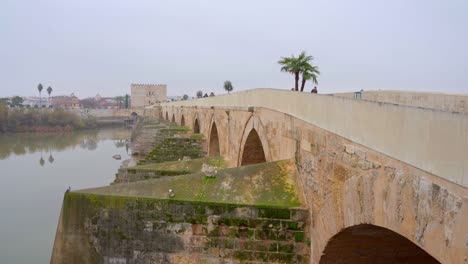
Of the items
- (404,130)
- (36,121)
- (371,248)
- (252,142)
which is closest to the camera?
(404,130)

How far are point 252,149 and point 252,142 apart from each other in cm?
20

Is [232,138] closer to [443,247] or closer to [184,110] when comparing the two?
[443,247]

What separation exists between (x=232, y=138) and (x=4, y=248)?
6.59m

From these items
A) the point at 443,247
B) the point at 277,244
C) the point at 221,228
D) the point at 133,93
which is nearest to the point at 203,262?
the point at 221,228

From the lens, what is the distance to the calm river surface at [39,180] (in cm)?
1101

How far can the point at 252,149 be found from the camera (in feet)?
24.6

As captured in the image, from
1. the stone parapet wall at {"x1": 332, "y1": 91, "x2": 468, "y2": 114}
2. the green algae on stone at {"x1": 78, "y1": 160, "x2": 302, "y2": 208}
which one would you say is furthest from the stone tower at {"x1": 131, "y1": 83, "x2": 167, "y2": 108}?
the green algae on stone at {"x1": 78, "y1": 160, "x2": 302, "y2": 208}

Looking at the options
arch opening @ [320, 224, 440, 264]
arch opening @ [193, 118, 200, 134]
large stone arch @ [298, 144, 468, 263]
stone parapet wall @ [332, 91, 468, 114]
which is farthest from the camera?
arch opening @ [193, 118, 200, 134]

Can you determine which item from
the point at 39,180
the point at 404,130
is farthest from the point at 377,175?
the point at 39,180

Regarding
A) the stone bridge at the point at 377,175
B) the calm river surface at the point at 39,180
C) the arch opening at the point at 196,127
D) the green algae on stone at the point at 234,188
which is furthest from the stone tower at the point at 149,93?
the green algae on stone at the point at 234,188

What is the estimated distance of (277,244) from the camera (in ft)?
12.7

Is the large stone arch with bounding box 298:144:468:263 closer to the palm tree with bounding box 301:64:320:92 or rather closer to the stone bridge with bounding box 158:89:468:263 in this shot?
the stone bridge with bounding box 158:89:468:263

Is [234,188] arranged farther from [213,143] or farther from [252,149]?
[213,143]

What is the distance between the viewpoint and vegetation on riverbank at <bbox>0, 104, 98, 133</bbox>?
38781 mm
